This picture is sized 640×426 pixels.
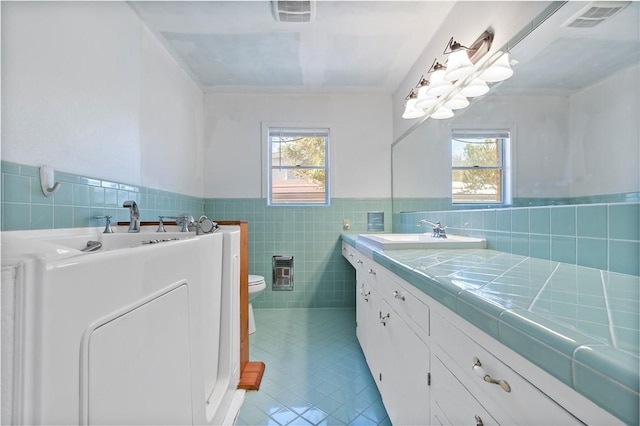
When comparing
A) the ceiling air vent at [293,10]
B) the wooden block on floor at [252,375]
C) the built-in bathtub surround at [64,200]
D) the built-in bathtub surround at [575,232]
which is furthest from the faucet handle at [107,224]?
the built-in bathtub surround at [575,232]

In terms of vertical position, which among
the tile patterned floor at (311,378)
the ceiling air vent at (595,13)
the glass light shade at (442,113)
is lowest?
the tile patterned floor at (311,378)

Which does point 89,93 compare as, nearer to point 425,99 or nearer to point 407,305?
point 407,305

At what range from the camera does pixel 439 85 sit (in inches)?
72.4

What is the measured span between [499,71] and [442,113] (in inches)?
23.6

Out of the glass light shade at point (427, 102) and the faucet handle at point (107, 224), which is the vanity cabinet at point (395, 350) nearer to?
the glass light shade at point (427, 102)

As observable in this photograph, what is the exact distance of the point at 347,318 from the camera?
2730 millimetres

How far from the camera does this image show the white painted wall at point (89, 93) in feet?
3.69

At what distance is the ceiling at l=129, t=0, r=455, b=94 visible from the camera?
1816 millimetres

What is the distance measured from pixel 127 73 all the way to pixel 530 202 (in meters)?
2.24

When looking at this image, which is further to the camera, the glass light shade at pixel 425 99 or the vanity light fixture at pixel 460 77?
the glass light shade at pixel 425 99

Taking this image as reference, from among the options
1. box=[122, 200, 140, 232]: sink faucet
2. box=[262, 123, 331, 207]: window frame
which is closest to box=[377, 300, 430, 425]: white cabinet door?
box=[122, 200, 140, 232]: sink faucet

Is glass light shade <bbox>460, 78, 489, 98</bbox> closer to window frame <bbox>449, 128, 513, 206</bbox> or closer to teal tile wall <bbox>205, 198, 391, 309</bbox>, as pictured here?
window frame <bbox>449, 128, 513, 206</bbox>

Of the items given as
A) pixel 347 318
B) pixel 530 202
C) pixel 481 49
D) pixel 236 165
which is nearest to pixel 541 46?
pixel 481 49

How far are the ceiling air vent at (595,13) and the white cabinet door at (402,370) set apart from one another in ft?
3.68
